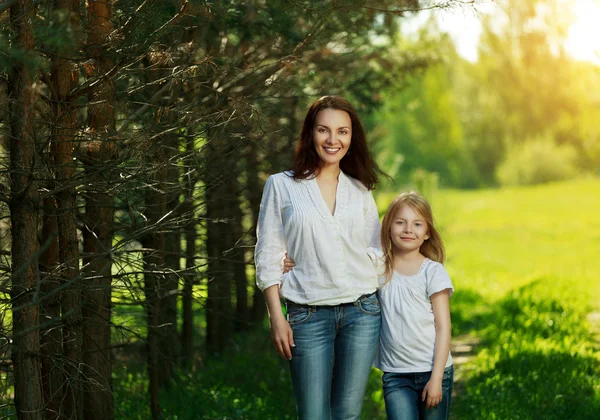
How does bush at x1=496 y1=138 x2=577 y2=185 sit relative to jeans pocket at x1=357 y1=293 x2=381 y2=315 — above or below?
above

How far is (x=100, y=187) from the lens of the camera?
14.2ft

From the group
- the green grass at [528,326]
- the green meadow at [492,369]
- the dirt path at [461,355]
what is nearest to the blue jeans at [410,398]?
the green meadow at [492,369]

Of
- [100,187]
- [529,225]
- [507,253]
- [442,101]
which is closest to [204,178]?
[100,187]

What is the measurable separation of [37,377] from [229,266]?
3972 millimetres

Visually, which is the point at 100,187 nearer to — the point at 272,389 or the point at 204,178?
the point at 204,178

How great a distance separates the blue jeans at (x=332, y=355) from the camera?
3668mm

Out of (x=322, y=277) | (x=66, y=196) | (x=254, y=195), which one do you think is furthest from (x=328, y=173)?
(x=254, y=195)

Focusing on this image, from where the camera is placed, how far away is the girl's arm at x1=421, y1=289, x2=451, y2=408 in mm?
3904

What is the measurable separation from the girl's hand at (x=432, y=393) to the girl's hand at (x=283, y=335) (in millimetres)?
646

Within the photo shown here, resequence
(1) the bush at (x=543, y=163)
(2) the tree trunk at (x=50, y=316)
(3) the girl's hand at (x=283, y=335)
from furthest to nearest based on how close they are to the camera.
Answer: (1) the bush at (x=543, y=163), (2) the tree trunk at (x=50, y=316), (3) the girl's hand at (x=283, y=335)

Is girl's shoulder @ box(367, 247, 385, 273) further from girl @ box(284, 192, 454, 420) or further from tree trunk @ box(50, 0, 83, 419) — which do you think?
tree trunk @ box(50, 0, 83, 419)

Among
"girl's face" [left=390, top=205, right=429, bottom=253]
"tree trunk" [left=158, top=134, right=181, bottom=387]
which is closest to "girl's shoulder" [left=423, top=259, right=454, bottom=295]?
"girl's face" [left=390, top=205, right=429, bottom=253]

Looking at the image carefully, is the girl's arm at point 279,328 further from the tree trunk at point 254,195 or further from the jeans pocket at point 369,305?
the tree trunk at point 254,195

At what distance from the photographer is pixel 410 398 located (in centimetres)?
397
